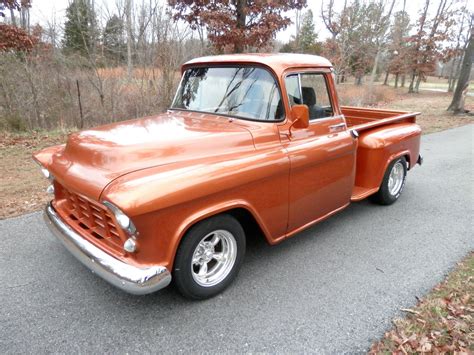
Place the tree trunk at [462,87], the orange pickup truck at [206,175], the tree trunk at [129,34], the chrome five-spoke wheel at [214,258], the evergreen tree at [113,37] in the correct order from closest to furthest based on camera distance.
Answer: the orange pickup truck at [206,175] → the chrome five-spoke wheel at [214,258] → the tree trunk at [129,34] → the evergreen tree at [113,37] → the tree trunk at [462,87]

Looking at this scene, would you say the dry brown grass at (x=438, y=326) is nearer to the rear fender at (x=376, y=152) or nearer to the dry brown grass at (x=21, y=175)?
the rear fender at (x=376, y=152)

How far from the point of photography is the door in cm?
319

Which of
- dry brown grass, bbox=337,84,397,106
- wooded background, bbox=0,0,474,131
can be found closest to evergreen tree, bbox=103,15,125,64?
wooded background, bbox=0,0,474,131

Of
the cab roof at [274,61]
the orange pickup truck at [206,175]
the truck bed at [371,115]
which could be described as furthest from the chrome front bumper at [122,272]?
the truck bed at [371,115]

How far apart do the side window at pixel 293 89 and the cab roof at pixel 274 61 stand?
0.34 ft

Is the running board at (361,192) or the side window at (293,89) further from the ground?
the side window at (293,89)

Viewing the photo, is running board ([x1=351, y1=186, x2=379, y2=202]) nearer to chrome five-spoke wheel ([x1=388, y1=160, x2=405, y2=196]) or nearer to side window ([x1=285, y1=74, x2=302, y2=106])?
chrome five-spoke wheel ([x1=388, y1=160, x2=405, y2=196])

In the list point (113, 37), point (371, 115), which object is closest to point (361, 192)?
point (371, 115)

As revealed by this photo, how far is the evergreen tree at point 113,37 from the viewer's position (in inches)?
416

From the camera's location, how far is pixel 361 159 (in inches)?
168

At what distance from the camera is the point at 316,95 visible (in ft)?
11.9

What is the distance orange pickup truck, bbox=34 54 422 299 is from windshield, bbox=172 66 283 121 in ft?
0.03

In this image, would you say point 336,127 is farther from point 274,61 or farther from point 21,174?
point 21,174

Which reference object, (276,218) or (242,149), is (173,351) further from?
(242,149)
